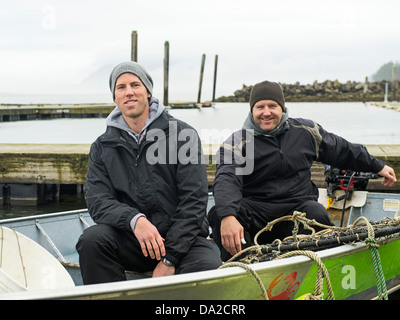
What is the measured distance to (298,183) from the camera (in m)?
4.13

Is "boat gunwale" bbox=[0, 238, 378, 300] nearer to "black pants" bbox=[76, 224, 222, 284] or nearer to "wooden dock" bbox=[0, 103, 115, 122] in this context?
"black pants" bbox=[76, 224, 222, 284]

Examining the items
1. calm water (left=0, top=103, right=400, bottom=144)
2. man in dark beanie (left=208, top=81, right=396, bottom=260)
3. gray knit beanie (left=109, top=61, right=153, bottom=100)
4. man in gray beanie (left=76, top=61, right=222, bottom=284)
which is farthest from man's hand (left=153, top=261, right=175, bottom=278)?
calm water (left=0, top=103, right=400, bottom=144)

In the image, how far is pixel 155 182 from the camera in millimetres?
3230

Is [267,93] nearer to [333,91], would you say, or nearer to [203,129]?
[203,129]

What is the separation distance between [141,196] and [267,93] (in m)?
1.48

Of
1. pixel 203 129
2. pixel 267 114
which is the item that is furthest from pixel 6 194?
pixel 203 129

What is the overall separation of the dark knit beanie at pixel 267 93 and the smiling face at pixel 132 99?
1.12 m

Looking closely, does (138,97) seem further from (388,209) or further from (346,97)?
(346,97)

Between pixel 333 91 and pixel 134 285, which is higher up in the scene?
pixel 333 91

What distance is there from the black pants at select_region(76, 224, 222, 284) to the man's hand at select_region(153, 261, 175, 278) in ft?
0.19

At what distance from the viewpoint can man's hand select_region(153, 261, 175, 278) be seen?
309cm

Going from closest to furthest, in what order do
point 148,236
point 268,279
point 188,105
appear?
point 268,279 → point 148,236 → point 188,105
